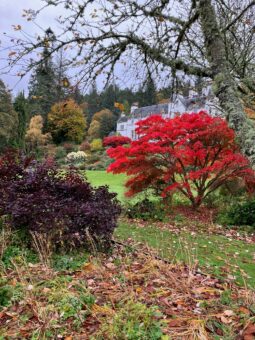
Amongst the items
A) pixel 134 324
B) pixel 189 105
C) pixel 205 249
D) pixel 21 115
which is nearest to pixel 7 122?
pixel 21 115

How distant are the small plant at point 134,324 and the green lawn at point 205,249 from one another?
131 cm

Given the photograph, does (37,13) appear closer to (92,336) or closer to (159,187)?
(92,336)

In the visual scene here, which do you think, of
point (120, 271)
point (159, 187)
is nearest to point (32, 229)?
point (120, 271)

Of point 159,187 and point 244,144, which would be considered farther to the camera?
point 159,187

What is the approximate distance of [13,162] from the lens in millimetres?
4945

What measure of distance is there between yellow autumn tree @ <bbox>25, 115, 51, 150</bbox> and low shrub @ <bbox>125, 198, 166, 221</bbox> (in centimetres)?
2285

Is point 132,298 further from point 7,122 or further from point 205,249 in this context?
point 7,122

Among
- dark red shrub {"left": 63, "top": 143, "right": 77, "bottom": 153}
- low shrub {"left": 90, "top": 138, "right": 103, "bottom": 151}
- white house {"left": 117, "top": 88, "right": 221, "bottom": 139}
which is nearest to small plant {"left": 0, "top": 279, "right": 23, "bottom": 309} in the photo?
white house {"left": 117, "top": 88, "right": 221, "bottom": 139}

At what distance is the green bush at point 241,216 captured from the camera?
7.68 meters

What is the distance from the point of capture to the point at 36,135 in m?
30.5

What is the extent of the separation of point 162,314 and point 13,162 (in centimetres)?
333

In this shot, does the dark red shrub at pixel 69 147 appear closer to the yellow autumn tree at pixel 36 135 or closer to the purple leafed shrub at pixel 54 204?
the yellow autumn tree at pixel 36 135

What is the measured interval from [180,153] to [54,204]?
419 cm

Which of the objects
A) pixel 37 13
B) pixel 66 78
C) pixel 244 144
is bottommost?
pixel 244 144
